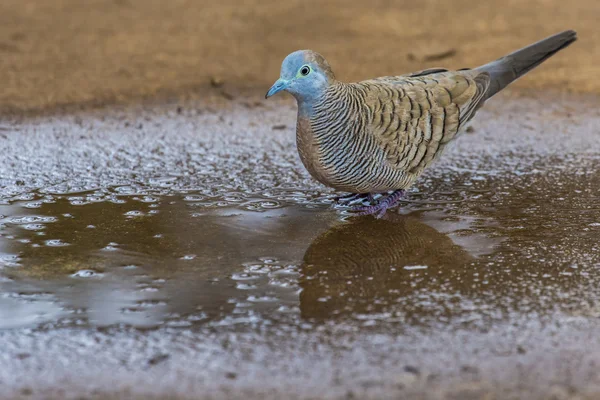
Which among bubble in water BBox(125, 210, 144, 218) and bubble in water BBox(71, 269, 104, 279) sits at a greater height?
bubble in water BBox(125, 210, 144, 218)

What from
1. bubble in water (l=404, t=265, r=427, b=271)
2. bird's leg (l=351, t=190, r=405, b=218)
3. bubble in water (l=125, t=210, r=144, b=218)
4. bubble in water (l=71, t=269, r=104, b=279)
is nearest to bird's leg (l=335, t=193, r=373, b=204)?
bird's leg (l=351, t=190, r=405, b=218)

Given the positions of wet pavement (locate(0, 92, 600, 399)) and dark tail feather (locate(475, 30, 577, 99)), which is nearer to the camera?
wet pavement (locate(0, 92, 600, 399))

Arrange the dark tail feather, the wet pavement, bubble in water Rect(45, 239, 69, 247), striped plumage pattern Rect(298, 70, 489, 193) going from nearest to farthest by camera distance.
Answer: the wet pavement, bubble in water Rect(45, 239, 69, 247), striped plumage pattern Rect(298, 70, 489, 193), the dark tail feather

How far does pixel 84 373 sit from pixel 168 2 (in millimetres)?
6104

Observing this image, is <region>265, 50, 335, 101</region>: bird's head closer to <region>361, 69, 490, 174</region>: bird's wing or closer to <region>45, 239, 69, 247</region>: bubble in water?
<region>361, 69, 490, 174</region>: bird's wing

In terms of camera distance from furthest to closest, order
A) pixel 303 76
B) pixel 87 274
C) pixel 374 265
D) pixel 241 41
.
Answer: pixel 241 41 < pixel 303 76 < pixel 374 265 < pixel 87 274

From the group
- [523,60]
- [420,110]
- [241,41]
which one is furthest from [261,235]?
[241,41]

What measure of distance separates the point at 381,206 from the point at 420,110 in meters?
0.58

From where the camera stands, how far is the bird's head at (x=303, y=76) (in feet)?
12.9

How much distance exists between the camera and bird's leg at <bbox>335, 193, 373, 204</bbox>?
14.9 ft

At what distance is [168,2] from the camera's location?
825cm

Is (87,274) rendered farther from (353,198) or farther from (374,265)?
(353,198)

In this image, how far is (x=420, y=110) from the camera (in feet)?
14.6

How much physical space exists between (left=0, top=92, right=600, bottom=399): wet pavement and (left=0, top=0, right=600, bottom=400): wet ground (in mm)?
12
